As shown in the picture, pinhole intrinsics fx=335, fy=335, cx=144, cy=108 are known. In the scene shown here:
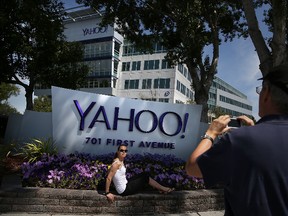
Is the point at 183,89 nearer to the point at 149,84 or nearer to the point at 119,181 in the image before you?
the point at 149,84

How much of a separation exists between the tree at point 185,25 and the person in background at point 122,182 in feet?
20.4

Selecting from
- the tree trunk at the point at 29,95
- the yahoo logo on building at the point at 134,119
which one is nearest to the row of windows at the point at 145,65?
the tree trunk at the point at 29,95

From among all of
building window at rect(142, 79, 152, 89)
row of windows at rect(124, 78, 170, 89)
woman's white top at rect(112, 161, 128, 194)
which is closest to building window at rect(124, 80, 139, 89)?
row of windows at rect(124, 78, 170, 89)

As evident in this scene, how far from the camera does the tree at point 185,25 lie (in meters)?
12.4

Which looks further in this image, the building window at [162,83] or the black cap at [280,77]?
the building window at [162,83]

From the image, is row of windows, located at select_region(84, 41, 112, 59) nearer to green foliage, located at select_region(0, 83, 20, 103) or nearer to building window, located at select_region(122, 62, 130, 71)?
building window, located at select_region(122, 62, 130, 71)

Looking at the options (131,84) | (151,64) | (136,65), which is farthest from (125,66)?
(151,64)

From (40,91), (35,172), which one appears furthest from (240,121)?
(40,91)

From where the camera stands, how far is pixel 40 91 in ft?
201

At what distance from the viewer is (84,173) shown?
21.8ft

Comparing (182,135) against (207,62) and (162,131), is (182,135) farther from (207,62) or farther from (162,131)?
(207,62)

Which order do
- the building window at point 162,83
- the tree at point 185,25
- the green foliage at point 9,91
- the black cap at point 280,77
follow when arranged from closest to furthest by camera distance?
the black cap at point 280,77
the tree at point 185,25
the green foliage at point 9,91
the building window at point 162,83

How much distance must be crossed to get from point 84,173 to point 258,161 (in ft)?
18.3

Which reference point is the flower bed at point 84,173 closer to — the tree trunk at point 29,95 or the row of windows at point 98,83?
the tree trunk at point 29,95
